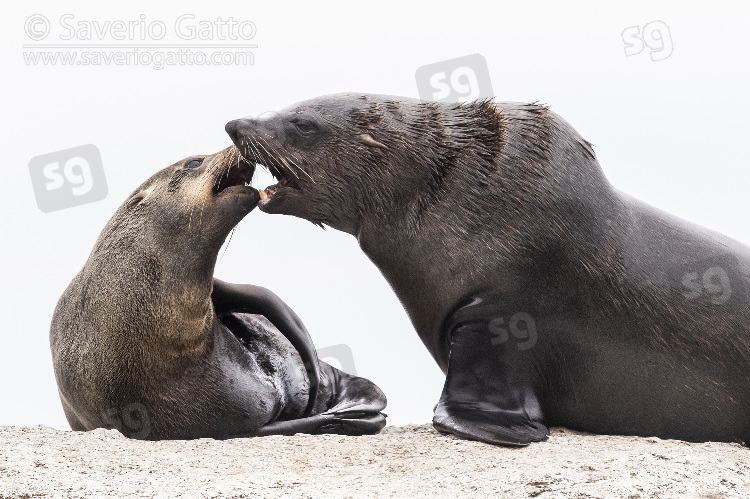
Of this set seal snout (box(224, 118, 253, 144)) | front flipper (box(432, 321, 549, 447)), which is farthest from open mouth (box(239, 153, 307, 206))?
front flipper (box(432, 321, 549, 447))

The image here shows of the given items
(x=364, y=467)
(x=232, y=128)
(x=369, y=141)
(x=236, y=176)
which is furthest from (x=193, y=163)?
(x=364, y=467)

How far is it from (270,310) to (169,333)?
797mm

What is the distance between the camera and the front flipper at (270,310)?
616 cm

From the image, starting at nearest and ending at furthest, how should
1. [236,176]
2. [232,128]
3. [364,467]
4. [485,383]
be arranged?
1. [364,467]
2. [485,383]
3. [232,128]
4. [236,176]

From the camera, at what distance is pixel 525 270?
5305 mm

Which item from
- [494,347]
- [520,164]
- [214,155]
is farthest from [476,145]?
[214,155]

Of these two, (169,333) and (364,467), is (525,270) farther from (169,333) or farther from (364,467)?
(169,333)

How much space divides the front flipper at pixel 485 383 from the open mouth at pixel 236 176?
5.08 feet

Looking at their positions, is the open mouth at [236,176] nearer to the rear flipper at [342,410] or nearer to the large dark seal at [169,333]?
the large dark seal at [169,333]

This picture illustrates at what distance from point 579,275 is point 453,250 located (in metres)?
0.68

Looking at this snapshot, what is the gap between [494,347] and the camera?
17.4ft

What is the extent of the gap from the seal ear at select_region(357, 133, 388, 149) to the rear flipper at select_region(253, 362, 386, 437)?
5.25ft

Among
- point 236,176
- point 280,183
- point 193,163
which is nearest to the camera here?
point 280,183

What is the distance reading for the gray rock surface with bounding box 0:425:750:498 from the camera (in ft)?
13.5
